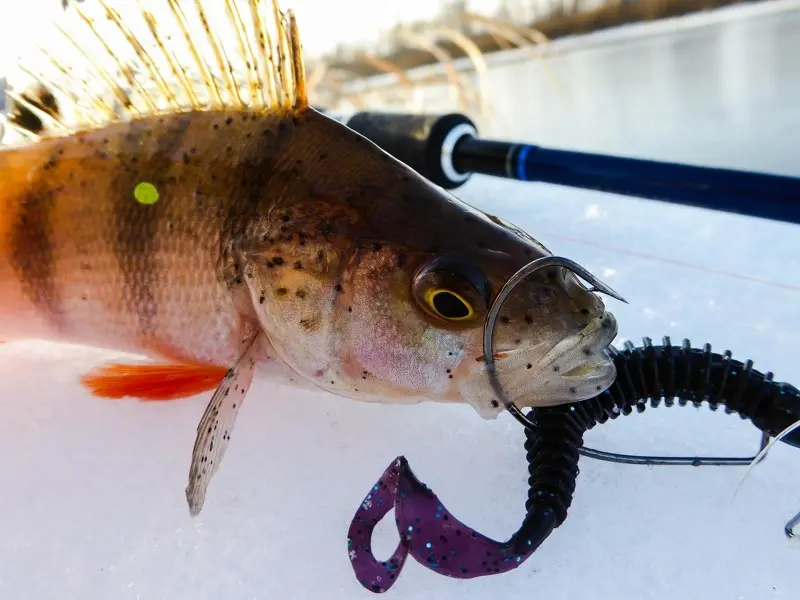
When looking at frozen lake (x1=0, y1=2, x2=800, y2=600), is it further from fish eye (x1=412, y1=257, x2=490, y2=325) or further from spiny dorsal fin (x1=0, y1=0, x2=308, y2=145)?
spiny dorsal fin (x1=0, y1=0, x2=308, y2=145)

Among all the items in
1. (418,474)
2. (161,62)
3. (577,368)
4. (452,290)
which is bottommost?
(418,474)

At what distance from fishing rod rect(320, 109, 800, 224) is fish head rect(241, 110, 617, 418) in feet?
1.52

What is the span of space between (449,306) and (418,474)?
250 mm

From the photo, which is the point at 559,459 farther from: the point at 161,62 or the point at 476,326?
the point at 161,62

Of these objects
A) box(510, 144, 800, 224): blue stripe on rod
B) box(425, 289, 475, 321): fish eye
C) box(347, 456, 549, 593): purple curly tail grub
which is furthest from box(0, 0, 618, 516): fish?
box(510, 144, 800, 224): blue stripe on rod

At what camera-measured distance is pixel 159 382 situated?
916mm

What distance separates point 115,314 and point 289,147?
352 mm

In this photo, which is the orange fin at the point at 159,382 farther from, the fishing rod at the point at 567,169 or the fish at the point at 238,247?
the fishing rod at the point at 567,169

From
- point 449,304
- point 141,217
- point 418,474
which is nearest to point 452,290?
point 449,304

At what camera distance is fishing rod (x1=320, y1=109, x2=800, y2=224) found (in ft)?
3.18

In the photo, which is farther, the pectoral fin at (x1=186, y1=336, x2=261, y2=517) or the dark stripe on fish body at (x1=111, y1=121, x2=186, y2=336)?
the dark stripe on fish body at (x1=111, y1=121, x2=186, y2=336)

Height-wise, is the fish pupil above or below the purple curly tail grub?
above

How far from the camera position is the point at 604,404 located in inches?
26.9

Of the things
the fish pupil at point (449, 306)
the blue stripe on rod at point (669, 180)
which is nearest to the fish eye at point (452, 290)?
the fish pupil at point (449, 306)
